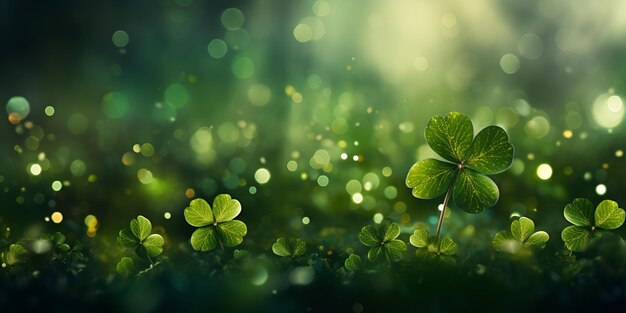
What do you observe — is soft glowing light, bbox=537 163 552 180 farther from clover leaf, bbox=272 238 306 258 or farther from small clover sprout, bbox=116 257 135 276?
small clover sprout, bbox=116 257 135 276

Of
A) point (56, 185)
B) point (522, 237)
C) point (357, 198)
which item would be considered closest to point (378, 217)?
point (357, 198)

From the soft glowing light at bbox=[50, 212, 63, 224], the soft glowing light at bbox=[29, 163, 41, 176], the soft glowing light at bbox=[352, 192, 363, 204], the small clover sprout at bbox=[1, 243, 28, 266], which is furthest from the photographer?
the soft glowing light at bbox=[29, 163, 41, 176]

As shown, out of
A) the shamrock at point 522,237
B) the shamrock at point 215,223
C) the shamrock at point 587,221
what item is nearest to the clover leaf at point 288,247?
the shamrock at point 215,223

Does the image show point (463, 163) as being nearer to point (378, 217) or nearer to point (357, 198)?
point (378, 217)

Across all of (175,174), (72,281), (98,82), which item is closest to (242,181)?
(175,174)

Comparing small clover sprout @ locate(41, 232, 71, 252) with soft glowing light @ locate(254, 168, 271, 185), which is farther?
soft glowing light @ locate(254, 168, 271, 185)

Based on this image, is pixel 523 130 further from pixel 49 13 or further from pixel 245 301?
pixel 49 13

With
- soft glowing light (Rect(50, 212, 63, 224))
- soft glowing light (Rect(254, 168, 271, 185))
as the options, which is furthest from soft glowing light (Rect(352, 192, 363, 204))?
soft glowing light (Rect(50, 212, 63, 224))
